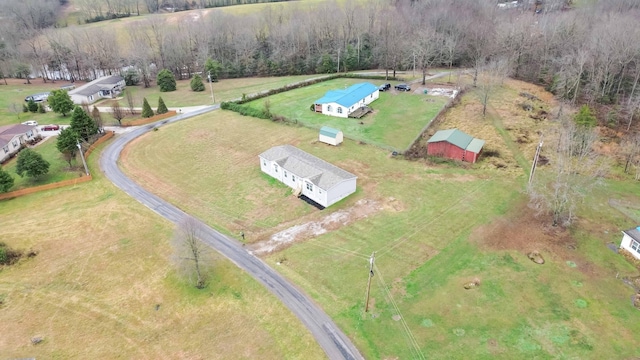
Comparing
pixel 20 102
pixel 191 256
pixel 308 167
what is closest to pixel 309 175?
pixel 308 167

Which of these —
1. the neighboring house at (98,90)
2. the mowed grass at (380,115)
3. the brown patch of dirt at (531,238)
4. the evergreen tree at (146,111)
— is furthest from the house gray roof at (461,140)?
the neighboring house at (98,90)

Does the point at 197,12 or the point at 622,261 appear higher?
the point at 197,12

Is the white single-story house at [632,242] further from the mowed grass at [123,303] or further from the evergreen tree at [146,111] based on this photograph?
the evergreen tree at [146,111]

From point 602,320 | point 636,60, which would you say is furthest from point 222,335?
point 636,60

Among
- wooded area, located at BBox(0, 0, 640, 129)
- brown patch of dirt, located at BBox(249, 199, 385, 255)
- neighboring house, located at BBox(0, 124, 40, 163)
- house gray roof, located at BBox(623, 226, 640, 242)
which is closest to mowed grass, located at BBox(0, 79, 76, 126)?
wooded area, located at BBox(0, 0, 640, 129)

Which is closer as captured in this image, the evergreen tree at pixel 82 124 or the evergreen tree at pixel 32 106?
the evergreen tree at pixel 82 124

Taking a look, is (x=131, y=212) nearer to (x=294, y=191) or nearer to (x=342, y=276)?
(x=294, y=191)

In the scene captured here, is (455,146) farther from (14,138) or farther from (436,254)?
(14,138)
